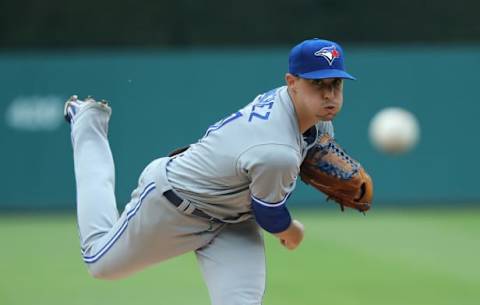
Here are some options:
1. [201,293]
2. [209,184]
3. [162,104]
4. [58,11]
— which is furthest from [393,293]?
Result: [58,11]

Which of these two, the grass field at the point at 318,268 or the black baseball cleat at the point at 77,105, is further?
the grass field at the point at 318,268

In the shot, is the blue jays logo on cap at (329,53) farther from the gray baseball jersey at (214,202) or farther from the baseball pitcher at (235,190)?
the gray baseball jersey at (214,202)

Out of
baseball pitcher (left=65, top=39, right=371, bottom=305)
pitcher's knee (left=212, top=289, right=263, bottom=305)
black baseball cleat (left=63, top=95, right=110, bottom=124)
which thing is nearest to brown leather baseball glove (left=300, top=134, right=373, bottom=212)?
baseball pitcher (left=65, top=39, right=371, bottom=305)

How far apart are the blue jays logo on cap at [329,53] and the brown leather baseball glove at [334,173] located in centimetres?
64

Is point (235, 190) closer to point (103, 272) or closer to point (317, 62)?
point (317, 62)

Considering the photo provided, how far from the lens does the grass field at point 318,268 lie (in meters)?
8.05

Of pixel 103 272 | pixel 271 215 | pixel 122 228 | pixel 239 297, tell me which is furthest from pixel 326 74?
pixel 103 272

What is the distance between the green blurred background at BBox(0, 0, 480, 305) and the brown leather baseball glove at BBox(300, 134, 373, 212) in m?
6.90

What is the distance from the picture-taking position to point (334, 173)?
568cm

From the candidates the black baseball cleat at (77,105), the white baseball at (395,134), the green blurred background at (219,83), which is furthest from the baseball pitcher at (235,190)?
the green blurred background at (219,83)

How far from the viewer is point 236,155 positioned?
5156mm

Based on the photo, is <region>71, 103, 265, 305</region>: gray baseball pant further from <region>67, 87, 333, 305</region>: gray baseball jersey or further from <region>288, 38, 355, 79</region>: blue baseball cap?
<region>288, 38, 355, 79</region>: blue baseball cap

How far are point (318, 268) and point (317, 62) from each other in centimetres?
482

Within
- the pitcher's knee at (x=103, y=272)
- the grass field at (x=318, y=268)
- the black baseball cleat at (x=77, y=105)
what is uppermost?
the black baseball cleat at (x=77, y=105)
